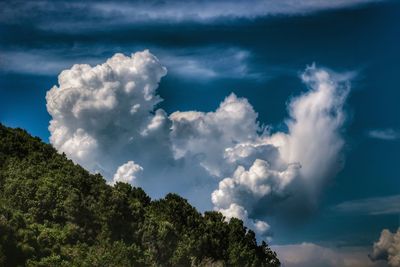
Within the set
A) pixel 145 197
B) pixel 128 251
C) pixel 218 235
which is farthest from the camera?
pixel 145 197

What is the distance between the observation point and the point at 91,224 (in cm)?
8506

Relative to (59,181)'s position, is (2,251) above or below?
below

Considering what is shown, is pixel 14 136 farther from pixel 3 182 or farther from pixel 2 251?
pixel 2 251

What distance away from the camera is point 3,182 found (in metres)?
88.8

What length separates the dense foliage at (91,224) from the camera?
71375 millimetres

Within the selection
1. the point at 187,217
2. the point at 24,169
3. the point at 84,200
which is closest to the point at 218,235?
the point at 187,217

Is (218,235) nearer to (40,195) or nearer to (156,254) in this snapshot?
(156,254)

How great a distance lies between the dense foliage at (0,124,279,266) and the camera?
7138 centimetres

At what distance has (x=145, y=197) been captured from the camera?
105125 millimetres

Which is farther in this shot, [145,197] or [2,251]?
[145,197]

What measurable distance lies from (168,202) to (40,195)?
975 inches

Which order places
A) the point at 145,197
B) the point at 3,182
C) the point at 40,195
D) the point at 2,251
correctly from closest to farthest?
the point at 2,251 < the point at 40,195 < the point at 3,182 < the point at 145,197

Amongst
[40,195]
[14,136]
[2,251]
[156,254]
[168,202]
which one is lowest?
[2,251]

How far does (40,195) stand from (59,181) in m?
7.22
